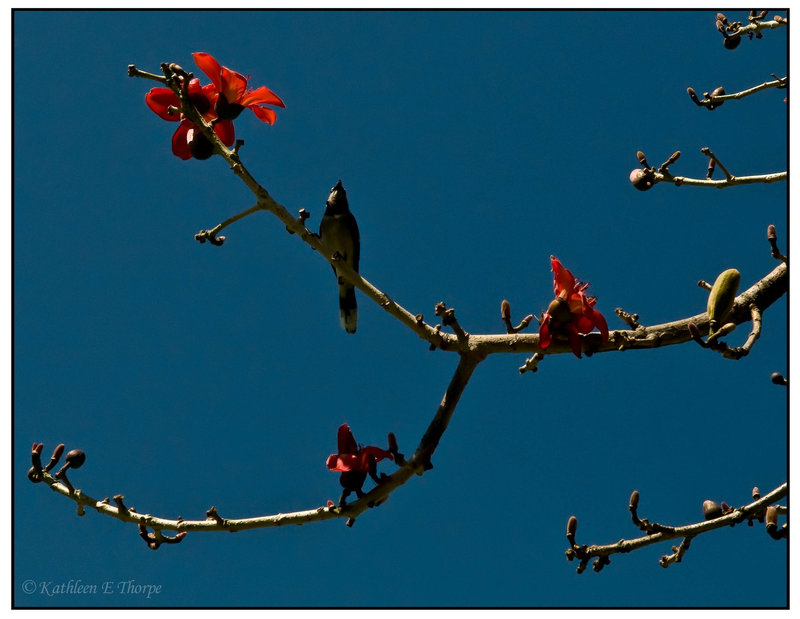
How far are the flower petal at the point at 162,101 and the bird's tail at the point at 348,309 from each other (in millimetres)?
2939

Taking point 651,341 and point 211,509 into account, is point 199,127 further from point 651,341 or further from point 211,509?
point 651,341

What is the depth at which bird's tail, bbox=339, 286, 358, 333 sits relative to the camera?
20.5ft

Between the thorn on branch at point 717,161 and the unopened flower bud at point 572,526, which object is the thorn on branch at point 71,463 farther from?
the thorn on branch at point 717,161

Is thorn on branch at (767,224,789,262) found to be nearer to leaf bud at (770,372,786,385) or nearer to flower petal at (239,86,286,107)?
leaf bud at (770,372,786,385)

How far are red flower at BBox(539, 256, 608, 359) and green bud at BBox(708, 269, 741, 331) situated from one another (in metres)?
0.40

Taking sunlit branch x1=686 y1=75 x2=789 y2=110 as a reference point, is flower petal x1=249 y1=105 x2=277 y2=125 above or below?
below

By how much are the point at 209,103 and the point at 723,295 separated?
2235 mm

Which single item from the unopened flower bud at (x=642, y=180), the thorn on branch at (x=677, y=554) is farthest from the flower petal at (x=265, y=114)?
the thorn on branch at (x=677, y=554)

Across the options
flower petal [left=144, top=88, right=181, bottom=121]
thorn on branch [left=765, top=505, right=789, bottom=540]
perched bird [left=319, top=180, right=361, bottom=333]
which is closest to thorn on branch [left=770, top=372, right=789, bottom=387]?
thorn on branch [left=765, top=505, right=789, bottom=540]

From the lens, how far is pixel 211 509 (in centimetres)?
315

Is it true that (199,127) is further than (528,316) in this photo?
No

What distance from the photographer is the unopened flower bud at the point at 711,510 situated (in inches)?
135

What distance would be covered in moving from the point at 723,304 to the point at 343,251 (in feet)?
14.2
